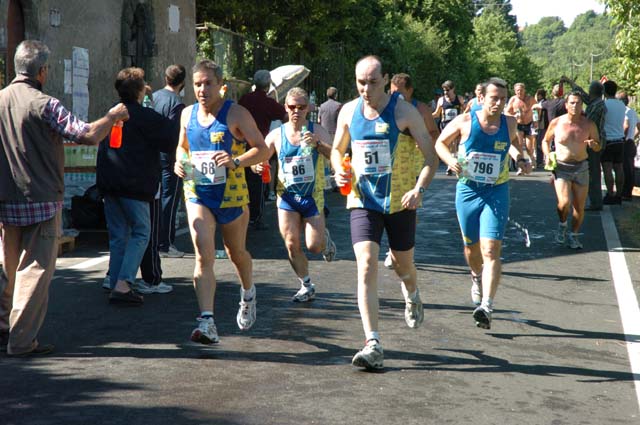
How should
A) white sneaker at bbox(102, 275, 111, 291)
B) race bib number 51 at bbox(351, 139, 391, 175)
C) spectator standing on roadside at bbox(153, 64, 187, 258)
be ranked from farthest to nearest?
spectator standing on roadside at bbox(153, 64, 187, 258) → white sneaker at bbox(102, 275, 111, 291) → race bib number 51 at bbox(351, 139, 391, 175)

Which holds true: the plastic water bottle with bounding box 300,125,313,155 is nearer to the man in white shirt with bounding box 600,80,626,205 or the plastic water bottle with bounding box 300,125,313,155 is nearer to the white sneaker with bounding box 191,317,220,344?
the white sneaker with bounding box 191,317,220,344

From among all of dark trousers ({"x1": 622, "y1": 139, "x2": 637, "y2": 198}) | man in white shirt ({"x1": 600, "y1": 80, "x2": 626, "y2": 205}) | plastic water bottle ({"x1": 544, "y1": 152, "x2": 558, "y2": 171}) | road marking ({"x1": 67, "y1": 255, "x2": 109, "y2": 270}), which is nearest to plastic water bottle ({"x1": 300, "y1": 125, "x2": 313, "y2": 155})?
road marking ({"x1": 67, "y1": 255, "x2": 109, "y2": 270})

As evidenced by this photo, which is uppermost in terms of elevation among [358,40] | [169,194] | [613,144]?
[358,40]

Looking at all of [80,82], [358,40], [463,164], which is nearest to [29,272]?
[463,164]

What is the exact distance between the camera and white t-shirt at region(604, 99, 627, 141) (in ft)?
56.0

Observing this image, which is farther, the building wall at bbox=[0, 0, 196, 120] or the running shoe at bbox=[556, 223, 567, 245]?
the building wall at bbox=[0, 0, 196, 120]

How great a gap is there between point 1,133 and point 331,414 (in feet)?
9.54

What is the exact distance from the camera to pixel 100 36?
15.9 meters

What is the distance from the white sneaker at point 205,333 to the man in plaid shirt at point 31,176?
0.98 meters

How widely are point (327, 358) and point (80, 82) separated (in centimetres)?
961

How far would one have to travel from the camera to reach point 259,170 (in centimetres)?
810

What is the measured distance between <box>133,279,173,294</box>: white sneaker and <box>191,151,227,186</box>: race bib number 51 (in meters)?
2.27

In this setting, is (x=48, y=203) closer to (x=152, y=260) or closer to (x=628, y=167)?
(x=152, y=260)

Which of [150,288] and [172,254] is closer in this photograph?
[150,288]
